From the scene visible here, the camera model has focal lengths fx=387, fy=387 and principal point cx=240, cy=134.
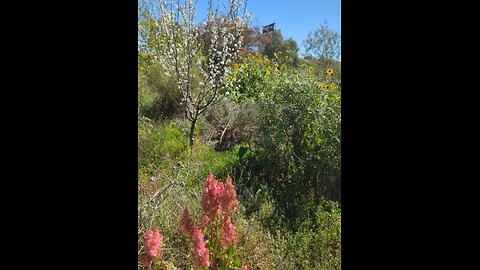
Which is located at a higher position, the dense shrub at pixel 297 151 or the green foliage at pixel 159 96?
the green foliage at pixel 159 96

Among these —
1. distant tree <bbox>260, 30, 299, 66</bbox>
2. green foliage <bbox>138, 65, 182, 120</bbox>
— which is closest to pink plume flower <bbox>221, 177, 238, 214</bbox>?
green foliage <bbox>138, 65, 182, 120</bbox>

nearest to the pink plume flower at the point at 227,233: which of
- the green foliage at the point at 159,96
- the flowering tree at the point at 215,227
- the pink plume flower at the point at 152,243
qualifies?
the flowering tree at the point at 215,227

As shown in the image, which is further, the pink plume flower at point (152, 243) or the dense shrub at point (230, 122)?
the dense shrub at point (230, 122)

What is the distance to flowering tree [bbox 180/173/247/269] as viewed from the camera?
1345mm

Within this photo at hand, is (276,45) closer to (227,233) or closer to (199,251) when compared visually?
(227,233)

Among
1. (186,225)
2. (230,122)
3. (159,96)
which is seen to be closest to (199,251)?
(186,225)

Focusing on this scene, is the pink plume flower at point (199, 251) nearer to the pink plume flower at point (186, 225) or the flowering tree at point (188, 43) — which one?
the pink plume flower at point (186, 225)

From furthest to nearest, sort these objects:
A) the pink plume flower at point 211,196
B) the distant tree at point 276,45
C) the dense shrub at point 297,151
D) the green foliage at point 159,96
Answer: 1. the distant tree at point 276,45
2. the green foliage at point 159,96
3. the dense shrub at point 297,151
4. the pink plume flower at point 211,196

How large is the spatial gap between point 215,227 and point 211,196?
0.19 meters

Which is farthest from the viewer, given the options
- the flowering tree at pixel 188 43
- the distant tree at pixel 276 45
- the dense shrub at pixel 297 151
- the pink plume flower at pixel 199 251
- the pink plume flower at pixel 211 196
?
the distant tree at pixel 276 45

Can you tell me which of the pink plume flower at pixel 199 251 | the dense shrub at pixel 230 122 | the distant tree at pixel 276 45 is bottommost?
the pink plume flower at pixel 199 251

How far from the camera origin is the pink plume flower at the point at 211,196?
1.42 metres

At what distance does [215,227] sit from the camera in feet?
5.11
